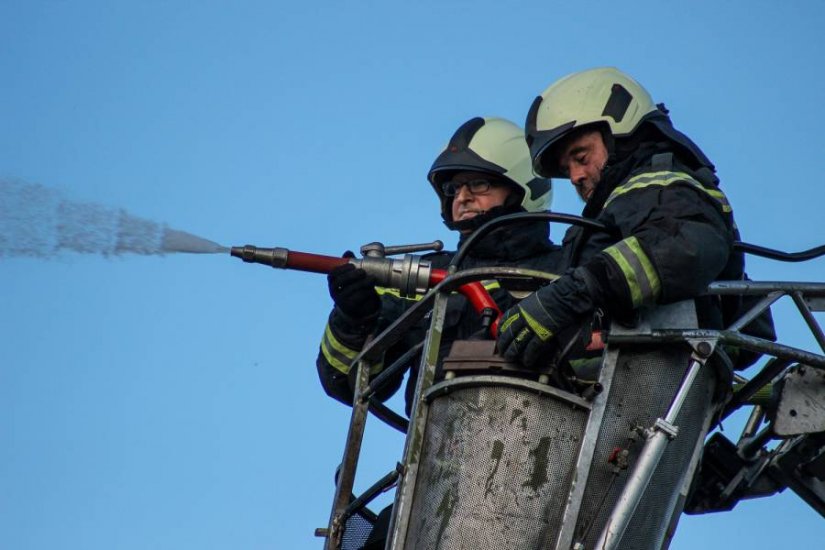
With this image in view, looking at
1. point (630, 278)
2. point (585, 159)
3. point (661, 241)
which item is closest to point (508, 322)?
point (630, 278)

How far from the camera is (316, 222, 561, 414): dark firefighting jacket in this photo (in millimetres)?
7160

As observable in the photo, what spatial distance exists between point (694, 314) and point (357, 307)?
7.27 feet

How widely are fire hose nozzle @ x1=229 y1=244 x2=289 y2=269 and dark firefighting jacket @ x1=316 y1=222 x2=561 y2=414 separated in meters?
0.41

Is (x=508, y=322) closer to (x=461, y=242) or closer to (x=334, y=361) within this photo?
(x=461, y=242)

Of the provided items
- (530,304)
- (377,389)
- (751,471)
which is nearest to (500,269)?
(530,304)

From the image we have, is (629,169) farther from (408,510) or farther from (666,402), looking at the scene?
(408,510)

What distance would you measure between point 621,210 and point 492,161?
2.38m

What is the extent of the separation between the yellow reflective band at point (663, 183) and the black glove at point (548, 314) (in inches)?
23.8

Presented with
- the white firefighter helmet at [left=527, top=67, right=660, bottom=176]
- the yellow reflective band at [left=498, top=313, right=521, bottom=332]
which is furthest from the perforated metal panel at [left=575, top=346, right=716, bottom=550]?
the white firefighter helmet at [left=527, top=67, right=660, bottom=176]

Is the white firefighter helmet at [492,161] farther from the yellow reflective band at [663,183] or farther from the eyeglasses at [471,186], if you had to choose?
the yellow reflective band at [663,183]

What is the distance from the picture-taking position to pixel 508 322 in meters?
5.44

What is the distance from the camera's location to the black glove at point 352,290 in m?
7.08

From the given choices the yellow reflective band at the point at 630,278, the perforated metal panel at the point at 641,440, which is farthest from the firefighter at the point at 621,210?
the perforated metal panel at the point at 641,440

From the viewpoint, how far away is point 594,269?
5.32 metres
